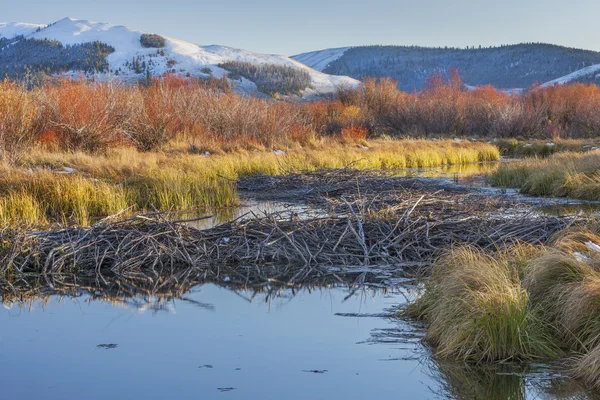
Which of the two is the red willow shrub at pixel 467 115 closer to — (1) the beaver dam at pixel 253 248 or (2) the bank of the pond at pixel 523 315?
(1) the beaver dam at pixel 253 248

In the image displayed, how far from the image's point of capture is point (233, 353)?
6281 millimetres

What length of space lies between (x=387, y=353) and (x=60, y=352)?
A: 3.01 m

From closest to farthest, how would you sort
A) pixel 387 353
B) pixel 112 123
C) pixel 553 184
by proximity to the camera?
pixel 387 353
pixel 553 184
pixel 112 123

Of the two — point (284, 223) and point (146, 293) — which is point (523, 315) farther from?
point (284, 223)

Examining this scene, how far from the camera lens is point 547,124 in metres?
47.2

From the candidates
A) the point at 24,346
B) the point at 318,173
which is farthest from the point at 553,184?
the point at 24,346

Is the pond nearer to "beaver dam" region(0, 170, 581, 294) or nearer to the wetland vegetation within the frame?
the wetland vegetation

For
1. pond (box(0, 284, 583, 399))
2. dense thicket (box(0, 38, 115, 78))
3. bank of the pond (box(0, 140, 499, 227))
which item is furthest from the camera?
dense thicket (box(0, 38, 115, 78))

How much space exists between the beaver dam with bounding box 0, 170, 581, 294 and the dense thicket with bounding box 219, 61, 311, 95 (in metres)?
143

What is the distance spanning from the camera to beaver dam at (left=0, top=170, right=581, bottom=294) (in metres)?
9.09

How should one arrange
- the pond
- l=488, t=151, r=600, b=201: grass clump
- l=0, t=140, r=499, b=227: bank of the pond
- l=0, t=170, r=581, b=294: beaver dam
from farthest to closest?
l=488, t=151, r=600, b=201: grass clump → l=0, t=140, r=499, b=227: bank of the pond → l=0, t=170, r=581, b=294: beaver dam → the pond

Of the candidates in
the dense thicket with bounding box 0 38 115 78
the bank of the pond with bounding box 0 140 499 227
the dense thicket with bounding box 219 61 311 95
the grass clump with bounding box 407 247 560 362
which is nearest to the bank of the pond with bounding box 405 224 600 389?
the grass clump with bounding box 407 247 560 362

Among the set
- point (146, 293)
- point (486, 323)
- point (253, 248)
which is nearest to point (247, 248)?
point (253, 248)

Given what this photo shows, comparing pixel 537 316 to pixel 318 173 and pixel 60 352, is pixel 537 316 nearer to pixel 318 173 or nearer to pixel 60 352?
pixel 60 352
